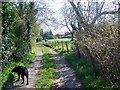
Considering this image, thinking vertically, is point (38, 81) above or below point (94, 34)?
below

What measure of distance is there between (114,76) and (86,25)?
507 cm

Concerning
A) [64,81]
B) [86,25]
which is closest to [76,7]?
[86,25]

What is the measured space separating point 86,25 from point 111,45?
512cm

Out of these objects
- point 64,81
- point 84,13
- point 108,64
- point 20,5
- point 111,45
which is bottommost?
point 64,81

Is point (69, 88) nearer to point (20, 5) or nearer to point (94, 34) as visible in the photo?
point (94, 34)

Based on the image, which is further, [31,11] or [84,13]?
[31,11]

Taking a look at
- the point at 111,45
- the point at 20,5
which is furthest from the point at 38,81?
the point at 20,5

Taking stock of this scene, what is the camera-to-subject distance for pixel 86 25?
13.4 m

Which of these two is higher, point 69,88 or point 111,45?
point 111,45

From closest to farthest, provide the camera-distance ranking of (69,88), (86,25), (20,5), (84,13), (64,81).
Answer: (69,88), (64,81), (86,25), (84,13), (20,5)

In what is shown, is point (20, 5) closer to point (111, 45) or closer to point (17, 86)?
point (17, 86)

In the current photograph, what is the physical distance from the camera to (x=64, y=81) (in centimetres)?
1180

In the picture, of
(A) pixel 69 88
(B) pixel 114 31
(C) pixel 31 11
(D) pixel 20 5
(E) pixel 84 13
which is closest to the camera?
(B) pixel 114 31

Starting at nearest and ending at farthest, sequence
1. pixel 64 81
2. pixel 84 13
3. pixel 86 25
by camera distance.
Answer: pixel 64 81 → pixel 86 25 → pixel 84 13
